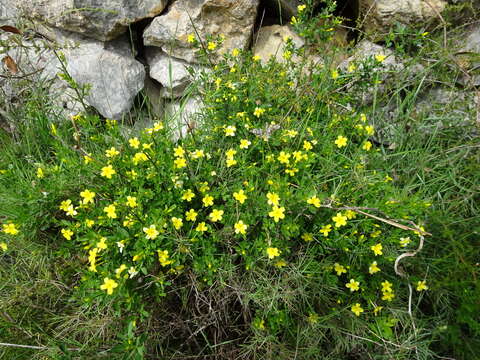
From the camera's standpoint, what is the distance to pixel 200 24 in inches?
112

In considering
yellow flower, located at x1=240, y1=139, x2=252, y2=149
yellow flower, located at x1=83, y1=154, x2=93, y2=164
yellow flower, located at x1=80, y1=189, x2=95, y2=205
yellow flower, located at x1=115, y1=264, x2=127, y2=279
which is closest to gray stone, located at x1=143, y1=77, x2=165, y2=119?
yellow flower, located at x1=83, y1=154, x2=93, y2=164

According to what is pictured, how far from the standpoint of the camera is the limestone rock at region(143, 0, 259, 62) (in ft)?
9.21

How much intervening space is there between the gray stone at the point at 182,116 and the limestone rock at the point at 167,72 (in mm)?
121

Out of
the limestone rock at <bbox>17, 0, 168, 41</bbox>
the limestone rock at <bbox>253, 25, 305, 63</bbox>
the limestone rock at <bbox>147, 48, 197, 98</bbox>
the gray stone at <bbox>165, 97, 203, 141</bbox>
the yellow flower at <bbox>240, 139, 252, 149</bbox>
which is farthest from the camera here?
the limestone rock at <bbox>253, 25, 305, 63</bbox>

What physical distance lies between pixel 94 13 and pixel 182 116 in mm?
993

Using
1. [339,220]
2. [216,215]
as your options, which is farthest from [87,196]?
[339,220]

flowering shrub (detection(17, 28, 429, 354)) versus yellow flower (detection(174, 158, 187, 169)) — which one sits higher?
yellow flower (detection(174, 158, 187, 169))

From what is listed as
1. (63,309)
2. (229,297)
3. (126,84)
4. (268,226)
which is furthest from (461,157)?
(63,309)

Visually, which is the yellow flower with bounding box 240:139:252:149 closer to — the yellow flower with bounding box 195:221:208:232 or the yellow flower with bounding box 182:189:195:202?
the yellow flower with bounding box 182:189:195:202

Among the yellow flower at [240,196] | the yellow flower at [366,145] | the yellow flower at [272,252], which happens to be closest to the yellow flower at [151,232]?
the yellow flower at [240,196]

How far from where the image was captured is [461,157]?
7.86 ft

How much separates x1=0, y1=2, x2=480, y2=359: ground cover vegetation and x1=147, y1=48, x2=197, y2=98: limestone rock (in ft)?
2.35

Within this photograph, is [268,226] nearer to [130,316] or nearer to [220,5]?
[130,316]

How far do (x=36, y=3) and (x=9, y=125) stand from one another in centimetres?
96
